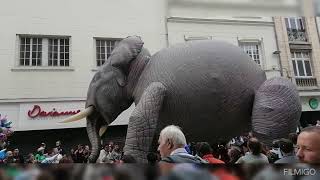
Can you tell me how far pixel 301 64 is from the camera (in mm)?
17109

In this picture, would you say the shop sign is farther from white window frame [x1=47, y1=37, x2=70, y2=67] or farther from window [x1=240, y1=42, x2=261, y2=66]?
white window frame [x1=47, y1=37, x2=70, y2=67]

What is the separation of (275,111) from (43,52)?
11.1 meters

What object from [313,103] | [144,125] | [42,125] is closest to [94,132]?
[144,125]

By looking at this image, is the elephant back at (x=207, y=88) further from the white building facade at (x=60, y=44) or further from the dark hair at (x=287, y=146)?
the white building facade at (x=60, y=44)

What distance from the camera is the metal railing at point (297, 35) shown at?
17.4m

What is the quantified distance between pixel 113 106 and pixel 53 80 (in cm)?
930

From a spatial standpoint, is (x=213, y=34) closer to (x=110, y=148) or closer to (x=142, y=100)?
(x=110, y=148)

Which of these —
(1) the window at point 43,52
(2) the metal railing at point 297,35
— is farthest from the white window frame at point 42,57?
(2) the metal railing at point 297,35

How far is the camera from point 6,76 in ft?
43.7

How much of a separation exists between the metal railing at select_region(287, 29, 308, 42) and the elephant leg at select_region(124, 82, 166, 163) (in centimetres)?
1431

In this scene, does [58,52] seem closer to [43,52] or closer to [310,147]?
[43,52]

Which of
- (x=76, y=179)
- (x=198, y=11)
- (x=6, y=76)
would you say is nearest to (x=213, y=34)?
(x=6, y=76)

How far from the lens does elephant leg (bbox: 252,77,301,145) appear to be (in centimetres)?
420

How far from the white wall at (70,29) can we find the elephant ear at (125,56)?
9.14m
